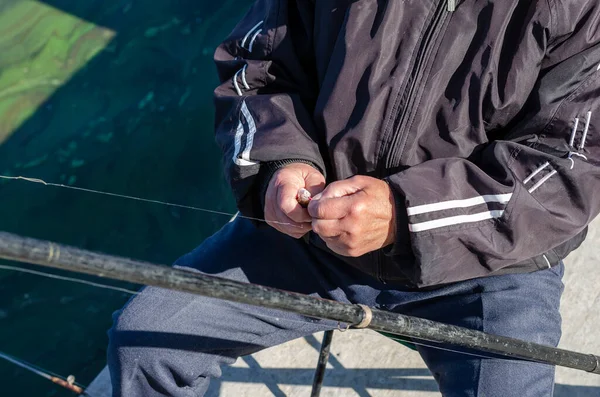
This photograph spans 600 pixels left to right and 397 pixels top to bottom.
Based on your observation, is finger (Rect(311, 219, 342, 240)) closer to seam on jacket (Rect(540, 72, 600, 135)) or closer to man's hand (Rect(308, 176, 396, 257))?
man's hand (Rect(308, 176, 396, 257))

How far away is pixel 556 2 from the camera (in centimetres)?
144

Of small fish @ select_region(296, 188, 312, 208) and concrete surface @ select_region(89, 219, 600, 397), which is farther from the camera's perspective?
concrete surface @ select_region(89, 219, 600, 397)

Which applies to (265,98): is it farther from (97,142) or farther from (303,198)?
(97,142)

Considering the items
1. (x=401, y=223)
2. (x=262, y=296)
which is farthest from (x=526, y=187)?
(x=262, y=296)

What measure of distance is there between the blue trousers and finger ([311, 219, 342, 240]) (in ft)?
0.87

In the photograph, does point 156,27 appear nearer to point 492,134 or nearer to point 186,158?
point 186,158

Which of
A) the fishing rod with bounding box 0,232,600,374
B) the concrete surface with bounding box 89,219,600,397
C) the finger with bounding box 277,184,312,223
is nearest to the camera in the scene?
the fishing rod with bounding box 0,232,600,374

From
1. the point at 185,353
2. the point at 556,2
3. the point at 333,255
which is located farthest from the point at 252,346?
the point at 556,2

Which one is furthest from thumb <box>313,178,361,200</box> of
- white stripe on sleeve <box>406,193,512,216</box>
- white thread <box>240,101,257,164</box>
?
white thread <box>240,101,257,164</box>

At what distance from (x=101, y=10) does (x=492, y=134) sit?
7.35 ft

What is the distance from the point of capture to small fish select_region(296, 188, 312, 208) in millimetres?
1507

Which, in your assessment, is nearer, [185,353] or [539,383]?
[539,383]

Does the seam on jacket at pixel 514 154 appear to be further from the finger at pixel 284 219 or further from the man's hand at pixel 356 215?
the finger at pixel 284 219

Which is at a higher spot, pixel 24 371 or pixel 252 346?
pixel 252 346
